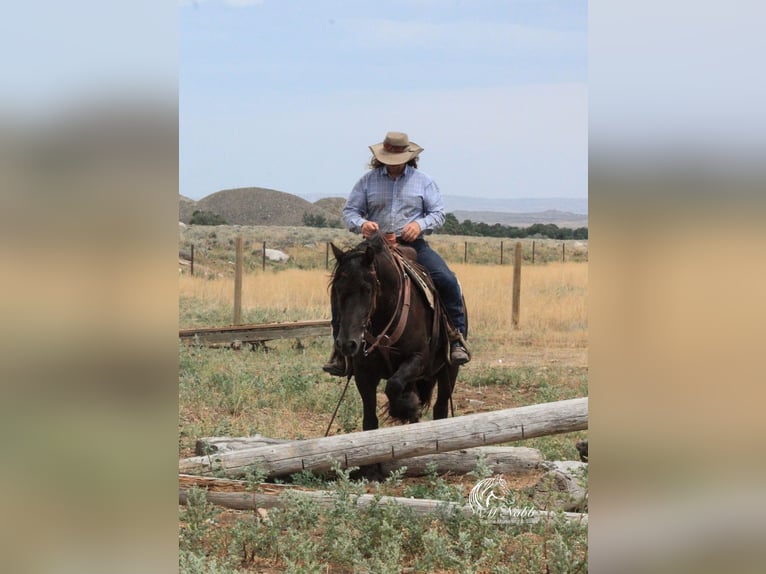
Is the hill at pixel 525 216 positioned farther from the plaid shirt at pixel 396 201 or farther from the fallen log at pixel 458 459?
the fallen log at pixel 458 459

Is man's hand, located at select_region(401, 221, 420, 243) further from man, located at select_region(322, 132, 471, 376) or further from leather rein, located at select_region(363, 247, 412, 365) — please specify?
leather rein, located at select_region(363, 247, 412, 365)

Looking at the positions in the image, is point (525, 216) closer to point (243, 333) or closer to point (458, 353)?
point (243, 333)

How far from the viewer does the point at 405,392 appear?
24.6 feet

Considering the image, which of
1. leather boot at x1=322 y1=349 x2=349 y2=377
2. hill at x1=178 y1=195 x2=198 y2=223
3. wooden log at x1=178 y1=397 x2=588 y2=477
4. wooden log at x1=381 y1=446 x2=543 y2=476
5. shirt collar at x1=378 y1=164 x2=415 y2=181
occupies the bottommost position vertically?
wooden log at x1=381 y1=446 x2=543 y2=476

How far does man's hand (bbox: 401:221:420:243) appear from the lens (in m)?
7.75

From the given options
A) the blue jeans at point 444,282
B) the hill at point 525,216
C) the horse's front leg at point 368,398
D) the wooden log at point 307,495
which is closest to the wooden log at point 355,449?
the wooden log at point 307,495

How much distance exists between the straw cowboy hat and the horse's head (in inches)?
46.3

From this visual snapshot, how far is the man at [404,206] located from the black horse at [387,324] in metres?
0.16

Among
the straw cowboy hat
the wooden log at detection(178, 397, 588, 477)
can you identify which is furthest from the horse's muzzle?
the straw cowboy hat
